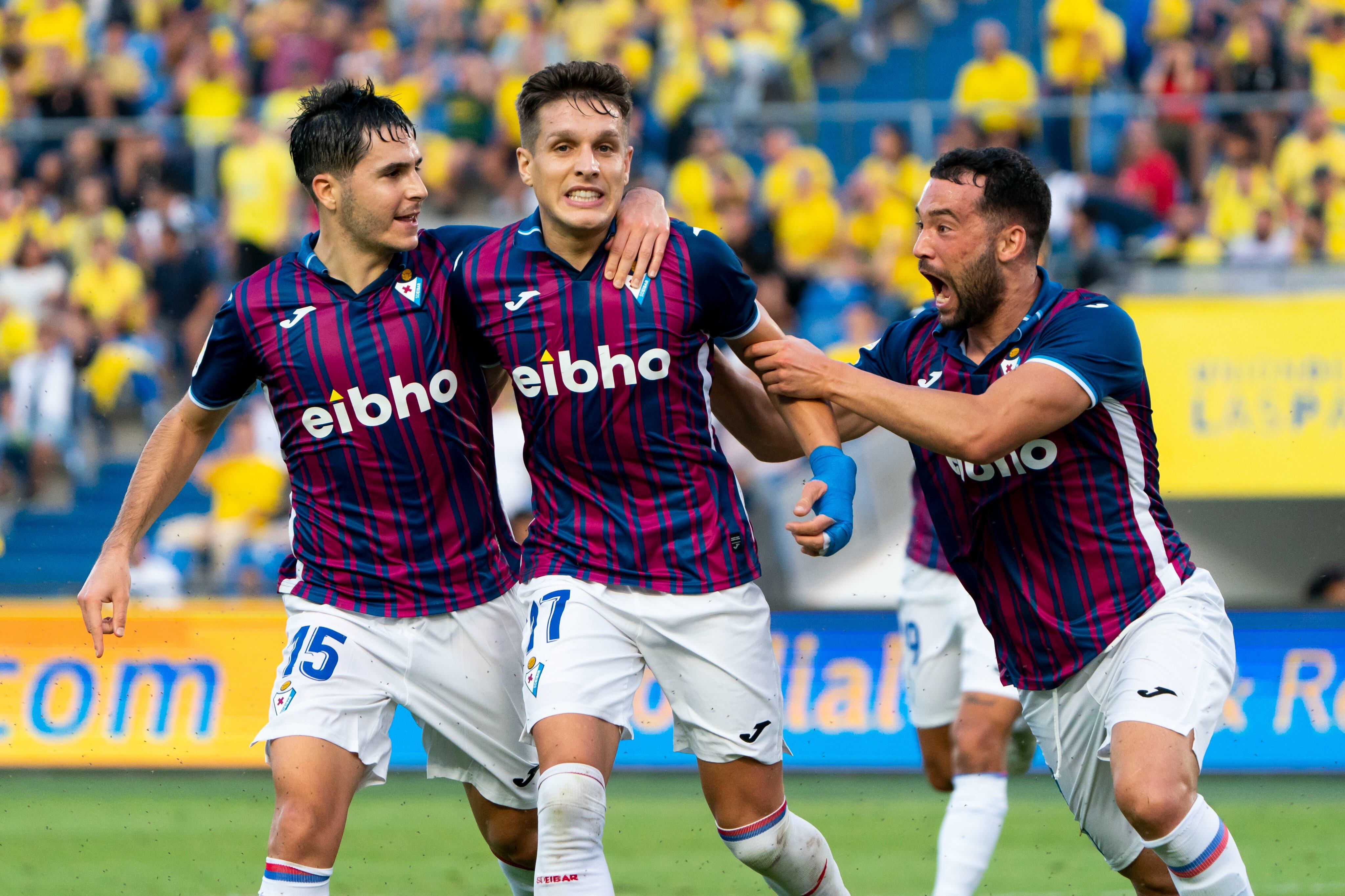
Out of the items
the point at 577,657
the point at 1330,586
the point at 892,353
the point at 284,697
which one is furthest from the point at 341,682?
the point at 1330,586

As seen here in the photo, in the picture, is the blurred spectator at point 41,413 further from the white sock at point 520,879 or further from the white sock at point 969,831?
the white sock at point 969,831

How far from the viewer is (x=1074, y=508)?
4.48 m

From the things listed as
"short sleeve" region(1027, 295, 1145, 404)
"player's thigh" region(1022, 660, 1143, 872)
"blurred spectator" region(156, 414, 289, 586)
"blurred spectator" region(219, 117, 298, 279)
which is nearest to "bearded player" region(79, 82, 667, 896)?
"short sleeve" region(1027, 295, 1145, 404)

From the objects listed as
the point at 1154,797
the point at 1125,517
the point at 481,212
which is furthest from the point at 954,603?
the point at 481,212

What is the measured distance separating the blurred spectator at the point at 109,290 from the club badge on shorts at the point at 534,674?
378 inches

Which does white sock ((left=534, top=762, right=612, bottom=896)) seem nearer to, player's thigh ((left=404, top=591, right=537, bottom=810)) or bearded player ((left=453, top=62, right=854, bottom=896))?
bearded player ((left=453, top=62, right=854, bottom=896))

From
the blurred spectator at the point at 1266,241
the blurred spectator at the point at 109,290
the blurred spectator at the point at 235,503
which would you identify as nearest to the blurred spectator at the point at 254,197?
the blurred spectator at the point at 109,290

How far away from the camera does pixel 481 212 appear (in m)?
13.5

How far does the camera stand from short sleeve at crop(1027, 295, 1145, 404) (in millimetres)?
4363

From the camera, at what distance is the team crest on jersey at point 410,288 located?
465 centimetres

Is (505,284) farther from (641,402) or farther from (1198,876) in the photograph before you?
(1198,876)

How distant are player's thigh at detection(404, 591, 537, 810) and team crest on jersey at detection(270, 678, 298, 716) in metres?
0.34

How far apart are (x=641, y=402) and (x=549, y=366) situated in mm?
281

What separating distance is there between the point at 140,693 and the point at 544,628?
19.7 ft
